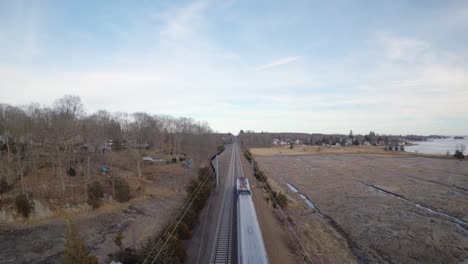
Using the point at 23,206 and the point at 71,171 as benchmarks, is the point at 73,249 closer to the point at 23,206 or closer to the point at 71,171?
the point at 23,206

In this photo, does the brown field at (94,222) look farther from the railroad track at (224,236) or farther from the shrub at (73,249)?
the shrub at (73,249)

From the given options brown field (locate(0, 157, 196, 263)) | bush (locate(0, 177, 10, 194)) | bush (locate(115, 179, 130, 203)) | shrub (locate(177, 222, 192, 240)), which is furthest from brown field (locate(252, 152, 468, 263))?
bush (locate(0, 177, 10, 194))

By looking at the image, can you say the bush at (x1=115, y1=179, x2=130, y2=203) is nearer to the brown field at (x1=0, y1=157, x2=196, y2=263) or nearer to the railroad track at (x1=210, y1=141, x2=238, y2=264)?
the brown field at (x1=0, y1=157, x2=196, y2=263)

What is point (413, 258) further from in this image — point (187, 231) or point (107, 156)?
point (107, 156)

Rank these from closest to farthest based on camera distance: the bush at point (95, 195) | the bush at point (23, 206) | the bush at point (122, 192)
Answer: the bush at point (23, 206), the bush at point (95, 195), the bush at point (122, 192)

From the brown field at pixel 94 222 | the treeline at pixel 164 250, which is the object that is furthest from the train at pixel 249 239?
the brown field at pixel 94 222

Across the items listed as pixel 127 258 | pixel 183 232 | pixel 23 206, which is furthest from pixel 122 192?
pixel 127 258
